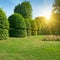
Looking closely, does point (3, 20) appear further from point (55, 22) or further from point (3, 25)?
point (55, 22)

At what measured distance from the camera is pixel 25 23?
31.5 m

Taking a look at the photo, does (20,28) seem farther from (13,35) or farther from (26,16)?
(26,16)

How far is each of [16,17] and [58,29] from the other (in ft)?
52.8

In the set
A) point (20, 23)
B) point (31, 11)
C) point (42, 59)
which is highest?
point (31, 11)

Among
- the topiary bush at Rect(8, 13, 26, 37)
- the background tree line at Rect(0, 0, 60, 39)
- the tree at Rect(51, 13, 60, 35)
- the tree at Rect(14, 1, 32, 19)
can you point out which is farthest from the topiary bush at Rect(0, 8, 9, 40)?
the tree at Rect(51, 13, 60, 35)

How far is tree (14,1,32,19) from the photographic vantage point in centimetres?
3797

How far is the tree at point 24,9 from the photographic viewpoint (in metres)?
38.0

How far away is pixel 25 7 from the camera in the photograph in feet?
126

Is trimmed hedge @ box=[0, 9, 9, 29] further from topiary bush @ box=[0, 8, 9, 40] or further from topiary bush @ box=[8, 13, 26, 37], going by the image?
topiary bush @ box=[8, 13, 26, 37]

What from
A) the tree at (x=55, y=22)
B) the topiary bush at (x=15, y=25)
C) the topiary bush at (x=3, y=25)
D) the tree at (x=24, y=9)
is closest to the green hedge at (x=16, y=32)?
the topiary bush at (x=15, y=25)

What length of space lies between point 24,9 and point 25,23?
705 centimetres

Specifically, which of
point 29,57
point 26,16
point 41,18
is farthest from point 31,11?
point 29,57

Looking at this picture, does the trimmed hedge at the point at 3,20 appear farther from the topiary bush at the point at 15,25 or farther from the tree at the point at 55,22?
the tree at the point at 55,22

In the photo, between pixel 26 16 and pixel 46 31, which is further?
pixel 46 31
